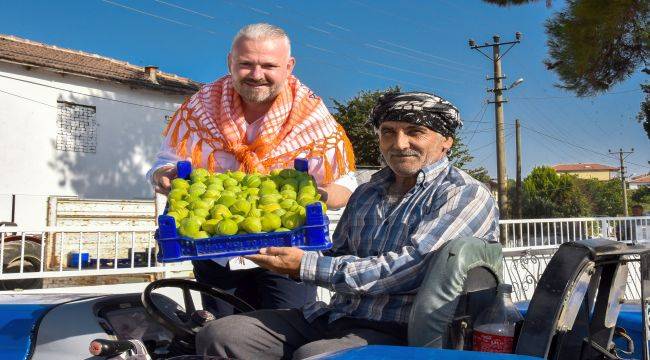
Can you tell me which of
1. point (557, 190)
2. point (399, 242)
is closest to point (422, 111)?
point (399, 242)

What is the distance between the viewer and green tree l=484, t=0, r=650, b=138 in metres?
12.7

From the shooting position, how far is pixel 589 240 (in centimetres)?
208

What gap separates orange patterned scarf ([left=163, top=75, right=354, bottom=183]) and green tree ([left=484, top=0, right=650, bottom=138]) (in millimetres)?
10797

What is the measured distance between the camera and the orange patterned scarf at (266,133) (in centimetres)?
330

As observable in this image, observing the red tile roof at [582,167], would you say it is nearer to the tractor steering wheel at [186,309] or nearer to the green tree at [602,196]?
the green tree at [602,196]

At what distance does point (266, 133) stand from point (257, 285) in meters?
0.77

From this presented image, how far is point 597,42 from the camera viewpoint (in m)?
13.5

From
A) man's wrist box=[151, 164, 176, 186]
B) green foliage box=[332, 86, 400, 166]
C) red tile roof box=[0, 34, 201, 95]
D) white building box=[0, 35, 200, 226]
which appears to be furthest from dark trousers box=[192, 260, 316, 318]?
green foliage box=[332, 86, 400, 166]

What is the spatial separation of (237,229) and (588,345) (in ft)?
4.42

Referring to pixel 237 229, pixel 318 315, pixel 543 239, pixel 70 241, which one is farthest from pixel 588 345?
pixel 70 241

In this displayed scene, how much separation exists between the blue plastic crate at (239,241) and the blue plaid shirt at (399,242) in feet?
0.24

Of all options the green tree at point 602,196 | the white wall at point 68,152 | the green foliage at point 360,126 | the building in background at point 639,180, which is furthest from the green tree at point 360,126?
the building in background at point 639,180

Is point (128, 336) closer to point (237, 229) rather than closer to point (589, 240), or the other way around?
point (237, 229)

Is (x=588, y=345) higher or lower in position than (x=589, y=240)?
lower
